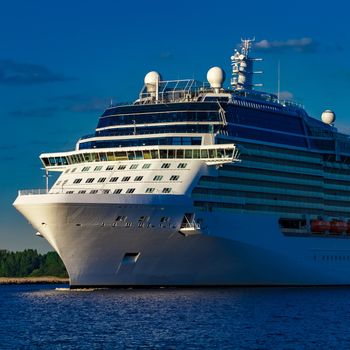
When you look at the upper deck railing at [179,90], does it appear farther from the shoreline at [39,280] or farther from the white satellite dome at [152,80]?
the shoreline at [39,280]

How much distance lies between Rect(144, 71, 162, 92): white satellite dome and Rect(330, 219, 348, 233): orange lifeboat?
17198mm

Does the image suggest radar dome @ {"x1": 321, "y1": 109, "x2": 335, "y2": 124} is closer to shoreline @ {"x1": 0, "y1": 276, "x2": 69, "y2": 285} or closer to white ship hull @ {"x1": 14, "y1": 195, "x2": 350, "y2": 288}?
white ship hull @ {"x1": 14, "y1": 195, "x2": 350, "y2": 288}

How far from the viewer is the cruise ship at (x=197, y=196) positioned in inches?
2635

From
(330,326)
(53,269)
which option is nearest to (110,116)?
(330,326)

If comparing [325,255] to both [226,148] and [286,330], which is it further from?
[286,330]

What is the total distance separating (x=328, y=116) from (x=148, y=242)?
2970cm

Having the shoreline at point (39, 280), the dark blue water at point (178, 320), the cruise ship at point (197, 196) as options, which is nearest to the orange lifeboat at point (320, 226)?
the cruise ship at point (197, 196)

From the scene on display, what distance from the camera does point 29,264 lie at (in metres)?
159

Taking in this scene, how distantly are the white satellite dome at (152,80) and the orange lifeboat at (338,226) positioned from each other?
17198 millimetres

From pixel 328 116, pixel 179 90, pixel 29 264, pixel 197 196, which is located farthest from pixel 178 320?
pixel 29 264

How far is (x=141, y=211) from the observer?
6625 cm

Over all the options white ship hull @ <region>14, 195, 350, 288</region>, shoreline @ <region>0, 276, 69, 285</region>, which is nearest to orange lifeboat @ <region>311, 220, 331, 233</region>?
white ship hull @ <region>14, 195, 350, 288</region>

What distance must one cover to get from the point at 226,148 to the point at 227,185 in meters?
3.19

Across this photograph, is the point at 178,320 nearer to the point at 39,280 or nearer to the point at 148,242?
the point at 148,242
